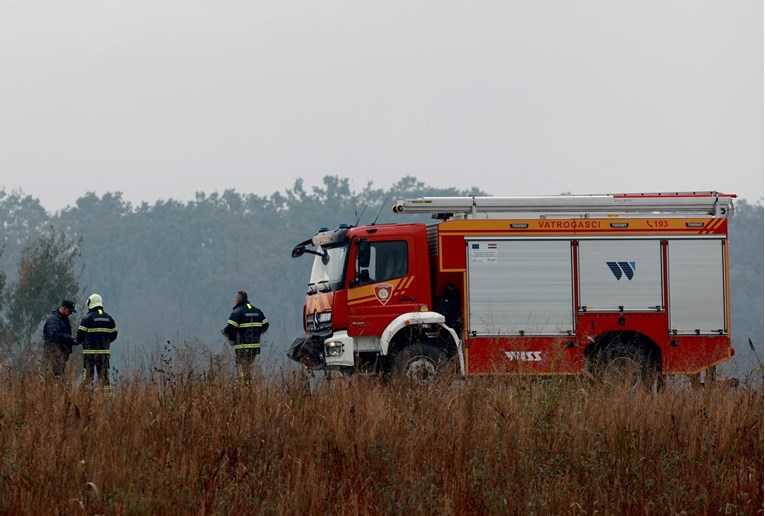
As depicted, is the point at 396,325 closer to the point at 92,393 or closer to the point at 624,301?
the point at 624,301

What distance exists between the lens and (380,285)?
608 inches

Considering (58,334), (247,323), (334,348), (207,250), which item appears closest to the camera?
(334,348)

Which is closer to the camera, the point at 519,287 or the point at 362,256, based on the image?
the point at 362,256

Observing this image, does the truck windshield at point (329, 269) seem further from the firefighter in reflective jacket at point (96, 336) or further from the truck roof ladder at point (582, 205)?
the firefighter in reflective jacket at point (96, 336)

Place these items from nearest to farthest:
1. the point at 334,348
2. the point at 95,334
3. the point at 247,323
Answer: the point at 334,348 < the point at 95,334 < the point at 247,323

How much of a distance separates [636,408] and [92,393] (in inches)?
170

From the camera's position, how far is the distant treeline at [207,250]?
113 m

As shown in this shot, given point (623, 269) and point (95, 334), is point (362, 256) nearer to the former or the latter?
point (623, 269)

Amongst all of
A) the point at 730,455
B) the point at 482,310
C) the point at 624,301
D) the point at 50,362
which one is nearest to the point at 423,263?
the point at 482,310

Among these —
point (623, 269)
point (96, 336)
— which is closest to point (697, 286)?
point (623, 269)

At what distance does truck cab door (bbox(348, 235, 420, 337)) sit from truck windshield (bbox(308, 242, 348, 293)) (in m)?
0.22

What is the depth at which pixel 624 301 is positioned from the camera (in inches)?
624

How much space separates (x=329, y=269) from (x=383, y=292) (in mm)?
1001

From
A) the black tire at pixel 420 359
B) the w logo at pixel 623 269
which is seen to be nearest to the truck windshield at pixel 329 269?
the black tire at pixel 420 359
